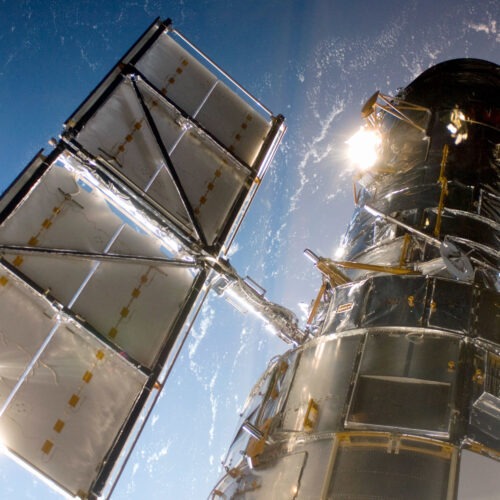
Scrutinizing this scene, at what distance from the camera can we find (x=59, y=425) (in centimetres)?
779

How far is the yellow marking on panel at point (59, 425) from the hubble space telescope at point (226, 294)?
1.2 inches

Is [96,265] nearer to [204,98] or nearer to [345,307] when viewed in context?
[345,307]

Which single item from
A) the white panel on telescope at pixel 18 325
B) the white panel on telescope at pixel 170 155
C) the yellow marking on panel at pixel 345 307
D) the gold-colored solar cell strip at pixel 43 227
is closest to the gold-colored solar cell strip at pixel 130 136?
the white panel on telescope at pixel 170 155

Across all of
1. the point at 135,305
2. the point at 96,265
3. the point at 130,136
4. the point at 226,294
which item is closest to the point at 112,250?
A: the point at 96,265

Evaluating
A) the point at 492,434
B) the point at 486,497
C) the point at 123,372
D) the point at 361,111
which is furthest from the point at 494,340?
the point at 361,111

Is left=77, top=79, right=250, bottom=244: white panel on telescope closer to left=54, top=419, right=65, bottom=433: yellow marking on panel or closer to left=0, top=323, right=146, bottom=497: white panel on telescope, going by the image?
left=0, top=323, right=146, bottom=497: white panel on telescope

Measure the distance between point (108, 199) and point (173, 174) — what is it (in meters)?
1.33

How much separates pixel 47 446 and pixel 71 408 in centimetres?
65

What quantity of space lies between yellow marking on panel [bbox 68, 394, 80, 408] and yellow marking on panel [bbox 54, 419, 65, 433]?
300mm

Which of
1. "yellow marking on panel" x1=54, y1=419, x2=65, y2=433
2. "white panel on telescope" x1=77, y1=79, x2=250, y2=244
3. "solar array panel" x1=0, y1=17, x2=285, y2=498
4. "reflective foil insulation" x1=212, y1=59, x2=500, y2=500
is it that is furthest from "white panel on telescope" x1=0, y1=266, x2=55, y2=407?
"reflective foil insulation" x1=212, y1=59, x2=500, y2=500

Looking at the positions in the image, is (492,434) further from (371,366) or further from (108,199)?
(108,199)

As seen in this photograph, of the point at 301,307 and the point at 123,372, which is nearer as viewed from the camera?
the point at 123,372

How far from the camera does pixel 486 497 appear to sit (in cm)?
694

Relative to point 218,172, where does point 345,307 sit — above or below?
below
